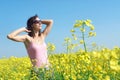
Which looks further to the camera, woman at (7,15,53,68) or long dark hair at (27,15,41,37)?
long dark hair at (27,15,41,37)

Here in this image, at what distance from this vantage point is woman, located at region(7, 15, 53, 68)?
5.53 metres

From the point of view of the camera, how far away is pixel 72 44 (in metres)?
5.29

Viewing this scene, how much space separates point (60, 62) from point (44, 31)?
0.62 metres

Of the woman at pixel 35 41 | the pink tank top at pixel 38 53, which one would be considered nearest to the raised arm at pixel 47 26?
the woman at pixel 35 41

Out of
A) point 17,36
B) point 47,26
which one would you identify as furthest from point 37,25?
point 47,26

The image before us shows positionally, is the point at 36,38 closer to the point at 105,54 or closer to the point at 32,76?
the point at 32,76

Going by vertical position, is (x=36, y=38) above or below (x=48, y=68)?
above

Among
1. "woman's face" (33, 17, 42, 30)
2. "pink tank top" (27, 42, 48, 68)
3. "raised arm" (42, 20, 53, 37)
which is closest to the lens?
"pink tank top" (27, 42, 48, 68)

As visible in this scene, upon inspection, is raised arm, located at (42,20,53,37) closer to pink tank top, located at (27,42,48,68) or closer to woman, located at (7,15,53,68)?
woman, located at (7,15,53,68)

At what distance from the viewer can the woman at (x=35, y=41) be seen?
553 cm

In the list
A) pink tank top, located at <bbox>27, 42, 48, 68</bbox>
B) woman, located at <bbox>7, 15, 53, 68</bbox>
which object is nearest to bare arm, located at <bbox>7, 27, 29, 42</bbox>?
woman, located at <bbox>7, 15, 53, 68</bbox>

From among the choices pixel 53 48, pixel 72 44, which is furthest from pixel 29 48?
pixel 53 48

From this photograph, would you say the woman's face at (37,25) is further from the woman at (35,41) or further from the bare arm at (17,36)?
the bare arm at (17,36)

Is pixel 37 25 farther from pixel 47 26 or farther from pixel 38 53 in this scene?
pixel 47 26
